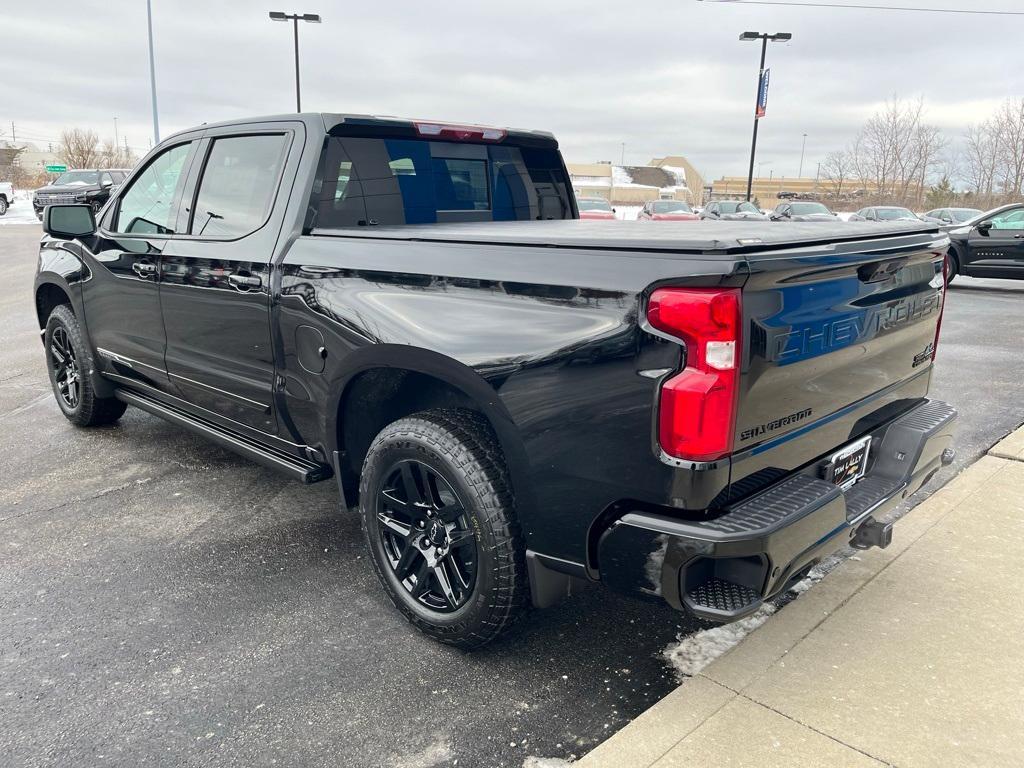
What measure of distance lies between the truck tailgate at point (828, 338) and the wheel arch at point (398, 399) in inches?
27.9

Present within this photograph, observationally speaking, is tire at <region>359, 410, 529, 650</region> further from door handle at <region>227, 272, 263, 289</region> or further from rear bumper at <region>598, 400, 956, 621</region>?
door handle at <region>227, 272, 263, 289</region>

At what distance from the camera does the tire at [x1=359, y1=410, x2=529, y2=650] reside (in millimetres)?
2566

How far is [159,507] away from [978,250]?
47.1 feet

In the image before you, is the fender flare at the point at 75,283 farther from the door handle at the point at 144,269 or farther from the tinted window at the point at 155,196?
the door handle at the point at 144,269

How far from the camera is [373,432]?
319 cm

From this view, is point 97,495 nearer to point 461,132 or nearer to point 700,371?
point 461,132

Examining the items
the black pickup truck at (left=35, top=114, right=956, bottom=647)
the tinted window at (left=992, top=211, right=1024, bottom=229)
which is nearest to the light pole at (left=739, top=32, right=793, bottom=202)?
the tinted window at (left=992, top=211, right=1024, bottom=229)

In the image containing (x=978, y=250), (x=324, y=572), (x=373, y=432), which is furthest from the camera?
(x=978, y=250)

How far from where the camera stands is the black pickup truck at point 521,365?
6.97ft

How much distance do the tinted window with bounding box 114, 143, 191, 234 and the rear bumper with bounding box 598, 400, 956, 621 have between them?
2970 millimetres

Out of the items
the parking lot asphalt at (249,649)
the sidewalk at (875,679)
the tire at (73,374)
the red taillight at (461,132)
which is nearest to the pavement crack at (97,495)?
the parking lot asphalt at (249,649)

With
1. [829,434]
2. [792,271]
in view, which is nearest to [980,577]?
[829,434]

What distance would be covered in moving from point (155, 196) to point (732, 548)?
3.59 m

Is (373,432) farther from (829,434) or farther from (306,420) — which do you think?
(829,434)
